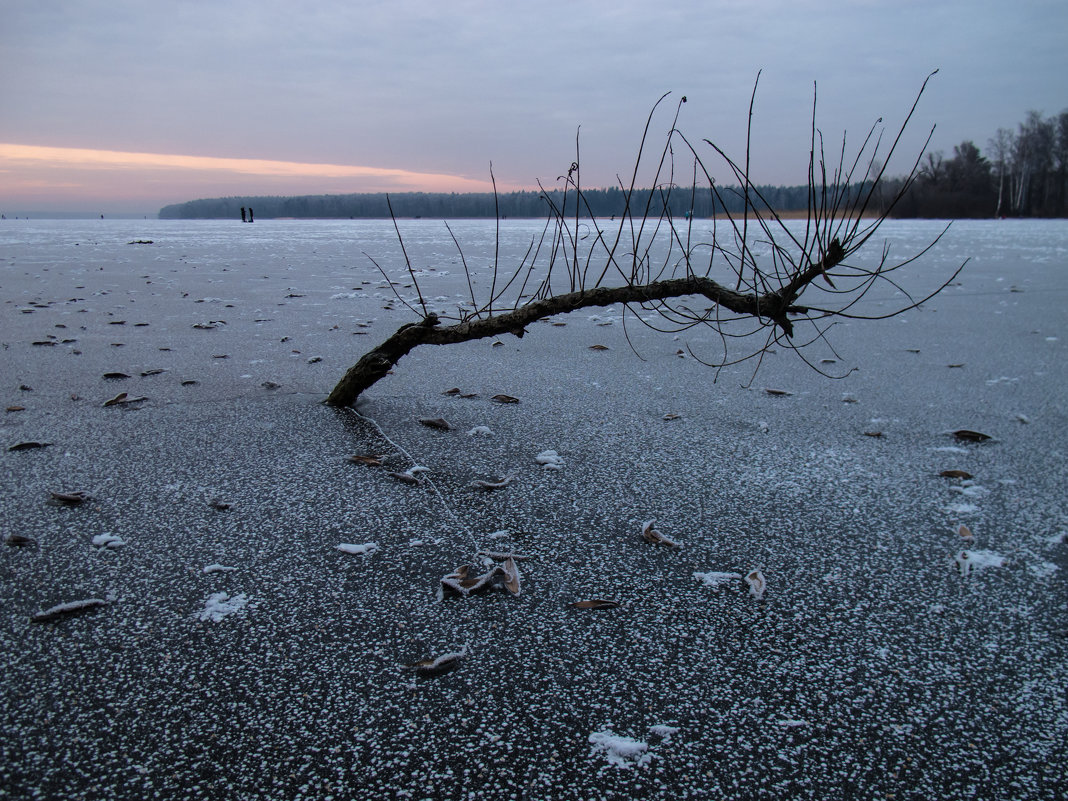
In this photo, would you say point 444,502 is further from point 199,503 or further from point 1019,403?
point 1019,403

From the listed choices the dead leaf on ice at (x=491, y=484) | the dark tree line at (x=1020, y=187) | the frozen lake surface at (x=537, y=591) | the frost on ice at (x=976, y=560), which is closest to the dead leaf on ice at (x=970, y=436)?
the frozen lake surface at (x=537, y=591)

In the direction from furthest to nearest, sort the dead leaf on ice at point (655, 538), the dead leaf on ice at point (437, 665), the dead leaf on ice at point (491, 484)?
1. the dead leaf on ice at point (491, 484)
2. the dead leaf on ice at point (655, 538)
3. the dead leaf on ice at point (437, 665)

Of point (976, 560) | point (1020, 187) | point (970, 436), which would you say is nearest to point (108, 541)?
point (976, 560)

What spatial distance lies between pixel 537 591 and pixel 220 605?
70cm

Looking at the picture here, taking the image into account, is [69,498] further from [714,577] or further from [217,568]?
[714,577]

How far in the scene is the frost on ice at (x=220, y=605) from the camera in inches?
55.2

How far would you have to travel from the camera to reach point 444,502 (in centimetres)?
195

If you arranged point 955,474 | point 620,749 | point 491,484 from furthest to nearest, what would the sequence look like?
point 955,474 < point 491,484 < point 620,749

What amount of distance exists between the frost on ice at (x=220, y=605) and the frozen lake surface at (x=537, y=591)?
12 mm

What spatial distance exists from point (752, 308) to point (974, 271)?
8.66 metres

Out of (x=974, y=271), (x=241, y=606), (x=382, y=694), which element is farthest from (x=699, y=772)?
(x=974, y=271)

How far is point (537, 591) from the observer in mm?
1513

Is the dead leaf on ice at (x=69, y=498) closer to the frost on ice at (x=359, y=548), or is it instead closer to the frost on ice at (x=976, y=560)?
the frost on ice at (x=359, y=548)

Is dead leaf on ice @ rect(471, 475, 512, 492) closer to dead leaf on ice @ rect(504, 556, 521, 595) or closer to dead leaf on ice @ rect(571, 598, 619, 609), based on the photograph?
dead leaf on ice @ rect(504, 556, 521, 595)
